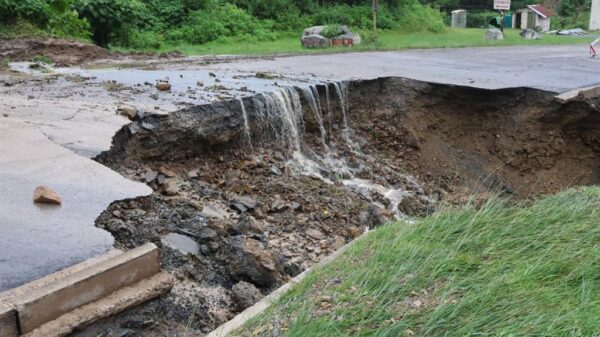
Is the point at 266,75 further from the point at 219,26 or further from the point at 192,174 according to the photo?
the point at 219,26

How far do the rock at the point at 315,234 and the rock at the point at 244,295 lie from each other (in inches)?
59.4

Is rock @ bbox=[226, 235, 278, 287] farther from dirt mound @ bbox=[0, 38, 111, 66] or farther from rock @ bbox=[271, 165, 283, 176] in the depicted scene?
dirt mound @ bbox=[0, 38, 111, 66]

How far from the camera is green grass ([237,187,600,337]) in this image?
9.33 ft

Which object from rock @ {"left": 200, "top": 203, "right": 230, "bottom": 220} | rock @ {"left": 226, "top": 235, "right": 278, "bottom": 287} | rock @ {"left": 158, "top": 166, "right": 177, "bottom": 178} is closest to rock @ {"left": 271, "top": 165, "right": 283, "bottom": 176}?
rock @ {"left": 158, "top": 166, "right": 177, "bottom": 178}

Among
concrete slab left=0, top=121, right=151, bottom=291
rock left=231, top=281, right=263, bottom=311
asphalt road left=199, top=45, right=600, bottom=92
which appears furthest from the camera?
asphalt road left=199, top=45, right=600, bottom=92

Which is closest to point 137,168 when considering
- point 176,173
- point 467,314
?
point 176,173

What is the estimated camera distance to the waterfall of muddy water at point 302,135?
7.34 metres

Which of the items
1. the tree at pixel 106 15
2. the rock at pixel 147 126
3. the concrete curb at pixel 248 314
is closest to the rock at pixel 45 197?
the concrete curb at pixel 248 314

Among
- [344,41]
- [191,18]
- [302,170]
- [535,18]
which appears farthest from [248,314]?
[535,18]

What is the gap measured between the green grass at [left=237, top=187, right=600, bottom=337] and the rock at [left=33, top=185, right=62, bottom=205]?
1813 millimetres

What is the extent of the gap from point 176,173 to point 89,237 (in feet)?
7.75

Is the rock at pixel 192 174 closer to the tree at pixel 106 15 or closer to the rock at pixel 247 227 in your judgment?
the rock at pixel 247 227

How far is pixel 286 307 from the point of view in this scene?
3232 millimetres

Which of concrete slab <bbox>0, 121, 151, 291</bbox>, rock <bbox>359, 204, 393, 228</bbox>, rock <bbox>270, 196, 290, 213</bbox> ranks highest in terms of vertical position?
concrete slab <bbox>0, 121, 151, 291</bbox>
